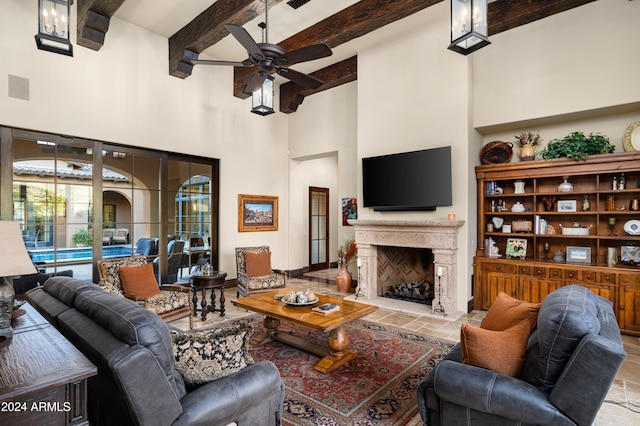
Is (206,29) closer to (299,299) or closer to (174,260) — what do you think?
(174,260)

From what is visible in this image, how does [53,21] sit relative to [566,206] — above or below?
above

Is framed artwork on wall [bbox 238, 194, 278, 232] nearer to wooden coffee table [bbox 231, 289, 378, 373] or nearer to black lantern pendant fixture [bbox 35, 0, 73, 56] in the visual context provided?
wooden coffee table [bbox 231, 289, 378, 373]

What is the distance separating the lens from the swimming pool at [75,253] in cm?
450

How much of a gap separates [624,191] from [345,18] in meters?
4.30

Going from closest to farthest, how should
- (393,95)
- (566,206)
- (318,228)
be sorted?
1. (566,206)
2. (393,95)
3. (318,228)

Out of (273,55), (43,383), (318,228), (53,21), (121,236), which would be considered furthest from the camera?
(318,228)

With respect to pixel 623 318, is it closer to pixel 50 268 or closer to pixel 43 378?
pixel 43 378

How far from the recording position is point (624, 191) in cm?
419

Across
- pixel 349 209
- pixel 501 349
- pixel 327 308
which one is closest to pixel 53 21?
pixel 327 308

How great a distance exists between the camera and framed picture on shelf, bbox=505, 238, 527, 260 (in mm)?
4996

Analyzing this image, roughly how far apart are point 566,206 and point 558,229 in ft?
1.30

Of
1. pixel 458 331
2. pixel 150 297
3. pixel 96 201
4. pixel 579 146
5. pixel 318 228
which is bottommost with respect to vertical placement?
pixel 458 331

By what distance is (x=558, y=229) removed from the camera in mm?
4941

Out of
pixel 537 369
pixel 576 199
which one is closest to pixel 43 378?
pixel 537 369
